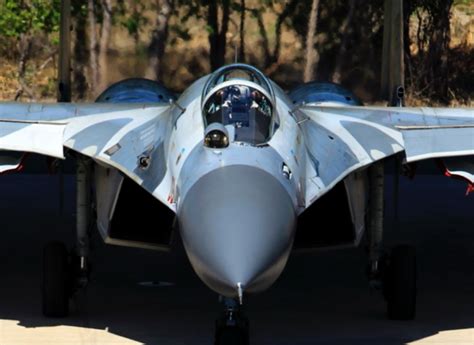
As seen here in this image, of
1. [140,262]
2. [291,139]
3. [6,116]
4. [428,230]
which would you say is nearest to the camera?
[291,139]

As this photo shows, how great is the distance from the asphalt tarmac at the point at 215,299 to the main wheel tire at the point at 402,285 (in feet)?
0.42

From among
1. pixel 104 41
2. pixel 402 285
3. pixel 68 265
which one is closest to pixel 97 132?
pixel 68 265

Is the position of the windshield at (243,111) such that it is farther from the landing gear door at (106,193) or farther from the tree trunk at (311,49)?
the tree trunk at (311,49)

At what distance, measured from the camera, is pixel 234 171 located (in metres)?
10.2

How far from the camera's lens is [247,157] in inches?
412

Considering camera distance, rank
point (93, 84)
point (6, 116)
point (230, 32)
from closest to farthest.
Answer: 1. point (6, 116)
2. point (93, 84)
3. point (230, 32)

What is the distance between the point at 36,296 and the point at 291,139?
11.8ft

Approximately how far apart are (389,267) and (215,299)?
1.75 metres

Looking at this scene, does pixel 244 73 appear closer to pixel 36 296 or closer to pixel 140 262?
pixel 36 296

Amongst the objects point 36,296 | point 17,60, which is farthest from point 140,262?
point 17,60

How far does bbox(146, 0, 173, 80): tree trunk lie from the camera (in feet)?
104

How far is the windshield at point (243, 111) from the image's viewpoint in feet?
35.8

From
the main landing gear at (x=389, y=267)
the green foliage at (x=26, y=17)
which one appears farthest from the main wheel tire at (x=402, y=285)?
the green foliage at (x=26, y=17)

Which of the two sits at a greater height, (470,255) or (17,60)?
(17,60)
